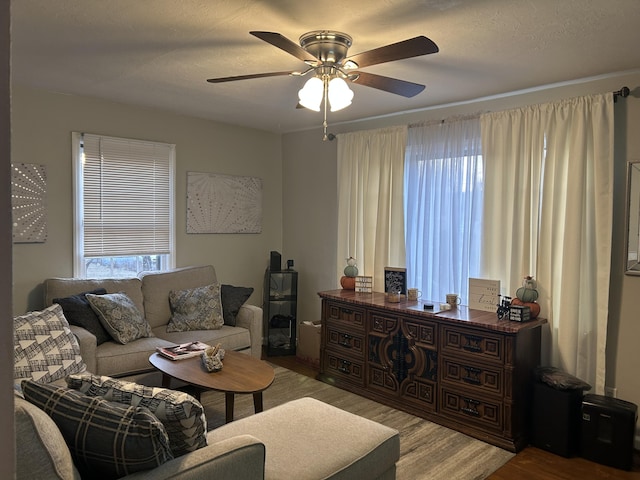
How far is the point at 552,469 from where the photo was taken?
2867mm

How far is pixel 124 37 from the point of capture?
8.36ft

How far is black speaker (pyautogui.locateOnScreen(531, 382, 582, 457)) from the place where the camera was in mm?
2980

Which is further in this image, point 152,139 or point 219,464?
point 152,139

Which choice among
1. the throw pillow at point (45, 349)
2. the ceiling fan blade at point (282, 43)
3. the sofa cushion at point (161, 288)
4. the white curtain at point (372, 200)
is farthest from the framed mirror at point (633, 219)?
the throw pillow at point (45, 349)

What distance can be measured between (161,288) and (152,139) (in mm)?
1436

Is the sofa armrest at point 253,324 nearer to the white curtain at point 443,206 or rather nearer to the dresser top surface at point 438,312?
the dresser top surface at point 438,312

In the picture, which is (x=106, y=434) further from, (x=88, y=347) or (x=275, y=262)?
(x=275, y=262)

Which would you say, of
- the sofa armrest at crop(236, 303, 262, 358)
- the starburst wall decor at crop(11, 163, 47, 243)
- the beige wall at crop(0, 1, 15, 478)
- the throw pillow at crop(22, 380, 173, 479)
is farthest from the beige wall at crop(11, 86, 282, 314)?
the beige wall at crop(0, 1, 15, 478)

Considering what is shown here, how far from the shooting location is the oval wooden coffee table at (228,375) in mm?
2742

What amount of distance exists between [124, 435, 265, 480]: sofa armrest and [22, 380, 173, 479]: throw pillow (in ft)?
0.13

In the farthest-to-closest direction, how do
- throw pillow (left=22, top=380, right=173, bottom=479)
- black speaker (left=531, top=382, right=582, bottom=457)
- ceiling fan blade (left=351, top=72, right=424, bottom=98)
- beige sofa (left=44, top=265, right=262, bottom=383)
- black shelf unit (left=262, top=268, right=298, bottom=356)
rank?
black shelf unit (left=262, top=268, right=298, bottom=356), beige sofa (left=44, top=265, right=262, bottom=383), black speaker (left=531, top=382, right=582, bottom=457), ceiling fan blade (left=351, top=72, right=424, bottom=98), throw pillow (left=22, top=380, right=173, bottom=479)

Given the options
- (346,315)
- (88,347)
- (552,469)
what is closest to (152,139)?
(88,347)

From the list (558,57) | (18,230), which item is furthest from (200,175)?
(558,57)

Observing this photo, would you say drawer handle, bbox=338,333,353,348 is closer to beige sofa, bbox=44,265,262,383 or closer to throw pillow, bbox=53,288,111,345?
beige sofa, bbox=44,265,262,383
